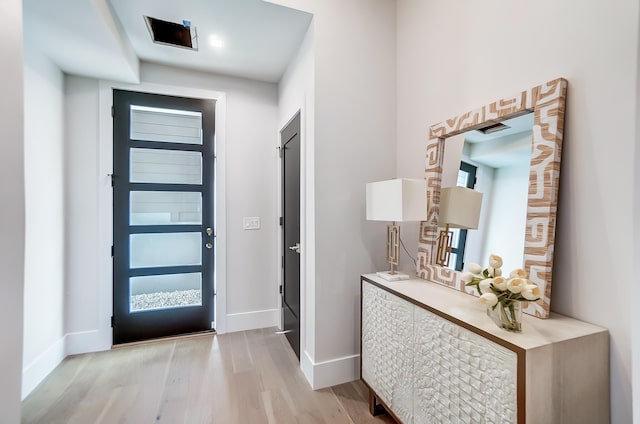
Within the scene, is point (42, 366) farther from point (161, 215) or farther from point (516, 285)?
point (516, 285)

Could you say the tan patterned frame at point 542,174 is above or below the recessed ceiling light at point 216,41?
below

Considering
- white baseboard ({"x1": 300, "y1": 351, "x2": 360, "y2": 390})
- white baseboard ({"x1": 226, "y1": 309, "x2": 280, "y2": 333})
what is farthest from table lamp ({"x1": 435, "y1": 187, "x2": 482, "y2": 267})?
white baseboard ({"x1": 226, "y1": 309, "x2": 280, "y2": 333})

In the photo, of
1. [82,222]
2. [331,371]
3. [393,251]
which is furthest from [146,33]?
[331,371]

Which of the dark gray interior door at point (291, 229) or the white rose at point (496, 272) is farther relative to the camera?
the dark gray interior door at point (291, 229)

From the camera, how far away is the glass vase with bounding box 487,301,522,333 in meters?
0.99

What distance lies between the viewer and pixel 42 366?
6.79ft

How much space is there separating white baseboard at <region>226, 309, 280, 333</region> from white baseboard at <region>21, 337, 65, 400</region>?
4.43ft

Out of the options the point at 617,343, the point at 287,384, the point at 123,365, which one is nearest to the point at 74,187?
the point at 123,365

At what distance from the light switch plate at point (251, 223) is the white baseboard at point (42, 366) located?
181 cm

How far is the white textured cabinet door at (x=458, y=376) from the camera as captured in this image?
0.94 m

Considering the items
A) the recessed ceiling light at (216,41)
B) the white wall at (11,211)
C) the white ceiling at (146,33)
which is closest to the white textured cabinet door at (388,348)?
the white wall at (11,211)

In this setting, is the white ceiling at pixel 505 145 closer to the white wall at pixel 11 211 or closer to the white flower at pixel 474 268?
the white flower at pixel 474 268

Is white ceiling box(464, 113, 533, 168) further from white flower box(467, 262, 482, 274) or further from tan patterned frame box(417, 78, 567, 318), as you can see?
white flower box(467, 262, 482, 274)

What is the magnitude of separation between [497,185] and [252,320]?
8.61 feet
